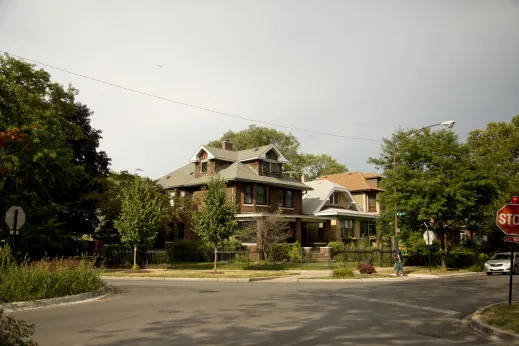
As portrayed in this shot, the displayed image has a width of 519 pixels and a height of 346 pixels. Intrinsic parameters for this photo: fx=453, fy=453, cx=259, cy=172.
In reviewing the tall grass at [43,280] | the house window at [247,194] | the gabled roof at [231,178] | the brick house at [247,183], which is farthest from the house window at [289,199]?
the tall grass at [43,280]

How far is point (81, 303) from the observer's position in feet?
44.9

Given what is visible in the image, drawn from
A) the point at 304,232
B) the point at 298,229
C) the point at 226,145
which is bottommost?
the point at 304,232

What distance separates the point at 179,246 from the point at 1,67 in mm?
18117

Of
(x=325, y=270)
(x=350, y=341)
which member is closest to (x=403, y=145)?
(x=325, y=270)

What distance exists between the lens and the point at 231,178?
3828 cm

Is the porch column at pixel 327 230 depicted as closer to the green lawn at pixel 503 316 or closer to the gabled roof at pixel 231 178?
the gabled roof at pixel 231 178

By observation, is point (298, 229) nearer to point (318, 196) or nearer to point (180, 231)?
point (318, 196)

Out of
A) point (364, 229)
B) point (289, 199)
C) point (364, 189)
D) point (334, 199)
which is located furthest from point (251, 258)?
point (364, 189)

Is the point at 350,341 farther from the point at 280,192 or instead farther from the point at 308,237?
the point at 308,237

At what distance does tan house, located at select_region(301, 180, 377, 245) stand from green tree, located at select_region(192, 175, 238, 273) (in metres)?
19.2

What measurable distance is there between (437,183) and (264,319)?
20546 mm

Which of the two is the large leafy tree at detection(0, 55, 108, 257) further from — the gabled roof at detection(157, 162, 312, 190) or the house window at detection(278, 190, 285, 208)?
the house window at detection(278, 190, 285, 208)

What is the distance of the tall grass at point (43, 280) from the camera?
12.6m

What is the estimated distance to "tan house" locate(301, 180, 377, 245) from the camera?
45.8 m
